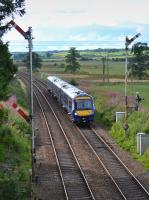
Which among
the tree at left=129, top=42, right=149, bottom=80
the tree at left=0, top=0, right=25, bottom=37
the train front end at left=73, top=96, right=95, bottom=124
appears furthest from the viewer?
the tree at left=129, top=42, right=149, bottom=80

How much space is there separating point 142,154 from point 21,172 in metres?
10.2

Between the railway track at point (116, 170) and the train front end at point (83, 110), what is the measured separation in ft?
12.0

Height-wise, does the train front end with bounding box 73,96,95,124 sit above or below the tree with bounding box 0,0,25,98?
below

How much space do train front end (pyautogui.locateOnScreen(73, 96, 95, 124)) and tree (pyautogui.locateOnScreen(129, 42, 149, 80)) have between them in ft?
213

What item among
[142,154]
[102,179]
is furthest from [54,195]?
[142,154]

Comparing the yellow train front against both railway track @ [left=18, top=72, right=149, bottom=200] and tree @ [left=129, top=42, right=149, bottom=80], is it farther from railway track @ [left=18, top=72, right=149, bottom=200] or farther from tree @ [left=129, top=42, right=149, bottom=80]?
tree @ [left=129, top=42, right=149, bottom=80]

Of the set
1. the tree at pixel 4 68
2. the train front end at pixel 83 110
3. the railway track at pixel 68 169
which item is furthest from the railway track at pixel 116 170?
the tree at pixel 4 68

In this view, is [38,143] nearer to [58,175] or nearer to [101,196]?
[58,175]

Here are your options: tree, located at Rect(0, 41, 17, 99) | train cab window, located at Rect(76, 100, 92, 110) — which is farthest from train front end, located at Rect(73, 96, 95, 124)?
tree, located at Rect(0, 41, 17, 99)

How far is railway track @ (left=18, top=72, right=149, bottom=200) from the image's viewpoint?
24.6 m

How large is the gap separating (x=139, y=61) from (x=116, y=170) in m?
82.0

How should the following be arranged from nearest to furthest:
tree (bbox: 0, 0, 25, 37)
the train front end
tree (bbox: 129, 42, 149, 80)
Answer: tree (bbox: 0, 0, 25, 37) < the train front end < tree (bbox: 129, 42, 149, 80)

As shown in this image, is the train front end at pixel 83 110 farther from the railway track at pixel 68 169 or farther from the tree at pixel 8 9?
the tree at pixel 8 9

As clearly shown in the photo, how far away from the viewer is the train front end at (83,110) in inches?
1753
